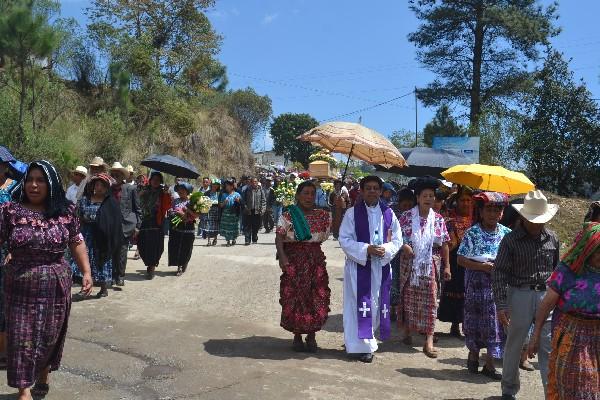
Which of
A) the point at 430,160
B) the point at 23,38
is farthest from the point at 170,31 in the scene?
the point at 430,160

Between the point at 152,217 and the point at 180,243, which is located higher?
the point at 152,217

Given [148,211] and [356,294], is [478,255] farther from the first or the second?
Answer: [148,211]

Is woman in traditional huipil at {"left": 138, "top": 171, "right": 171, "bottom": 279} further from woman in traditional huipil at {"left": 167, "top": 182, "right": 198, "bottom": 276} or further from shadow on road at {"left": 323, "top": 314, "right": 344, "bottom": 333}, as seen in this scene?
shadow on road at {"left": 323, "top": 314, "right": 344, "bottom": 333}

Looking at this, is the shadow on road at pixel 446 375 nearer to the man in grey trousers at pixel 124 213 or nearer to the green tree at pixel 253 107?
the man in grey trousers at pixel 124 213

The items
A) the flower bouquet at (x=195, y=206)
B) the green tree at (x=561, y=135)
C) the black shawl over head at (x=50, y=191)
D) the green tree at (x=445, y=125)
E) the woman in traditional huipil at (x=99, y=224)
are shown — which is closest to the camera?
the black shawl over head at (x=50, y=191)

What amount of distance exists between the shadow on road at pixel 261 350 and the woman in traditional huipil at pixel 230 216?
9838 millimetres

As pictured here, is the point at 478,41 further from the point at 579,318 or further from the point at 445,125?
the point at 579,318

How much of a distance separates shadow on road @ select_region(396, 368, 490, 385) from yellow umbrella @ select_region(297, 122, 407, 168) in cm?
234

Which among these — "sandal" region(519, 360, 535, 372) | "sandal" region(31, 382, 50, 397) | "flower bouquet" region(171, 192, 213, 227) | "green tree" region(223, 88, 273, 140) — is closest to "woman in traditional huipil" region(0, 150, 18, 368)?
"sandal" region(31, 382, 50, 397)

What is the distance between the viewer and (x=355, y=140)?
684 cm

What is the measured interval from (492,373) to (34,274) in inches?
164

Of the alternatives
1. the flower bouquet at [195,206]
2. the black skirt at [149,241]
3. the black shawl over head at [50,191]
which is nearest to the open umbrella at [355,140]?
the black shawl over head at [50,191]

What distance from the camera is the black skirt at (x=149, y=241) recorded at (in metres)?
11.0

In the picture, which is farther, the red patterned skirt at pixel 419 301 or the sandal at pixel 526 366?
the red patterned skirt at pixel 419 301
